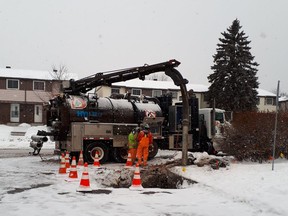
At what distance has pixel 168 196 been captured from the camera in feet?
28.7

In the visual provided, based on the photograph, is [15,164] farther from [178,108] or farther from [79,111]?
[178,108]

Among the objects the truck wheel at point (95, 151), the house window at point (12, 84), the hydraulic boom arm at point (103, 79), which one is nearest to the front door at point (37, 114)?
the house window at point (12, 84)

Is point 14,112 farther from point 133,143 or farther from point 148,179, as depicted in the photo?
point 148,179

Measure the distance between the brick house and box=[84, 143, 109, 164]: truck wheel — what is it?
81.7 feet

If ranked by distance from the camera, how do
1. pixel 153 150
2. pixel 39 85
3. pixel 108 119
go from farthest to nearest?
1. pixel 39 85
2. pixel 153 150
3. pixel 108 119

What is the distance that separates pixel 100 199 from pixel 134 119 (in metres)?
9.91

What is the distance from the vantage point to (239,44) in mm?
40781

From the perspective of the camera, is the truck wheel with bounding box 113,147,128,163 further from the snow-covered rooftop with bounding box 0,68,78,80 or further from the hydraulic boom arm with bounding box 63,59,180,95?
the snow-covered rooftop with bounding box 0,68,78,80

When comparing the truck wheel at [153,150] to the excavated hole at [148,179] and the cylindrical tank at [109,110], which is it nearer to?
the cylindrical tank at [109,110]

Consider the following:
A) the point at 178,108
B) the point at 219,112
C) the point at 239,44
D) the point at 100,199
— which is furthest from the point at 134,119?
the point at 239,44

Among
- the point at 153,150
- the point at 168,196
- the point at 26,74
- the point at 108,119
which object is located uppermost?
the point at 26,74

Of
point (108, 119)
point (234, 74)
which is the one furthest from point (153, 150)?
point (234, 74)

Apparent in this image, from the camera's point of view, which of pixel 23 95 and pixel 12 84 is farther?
pixel 23 95

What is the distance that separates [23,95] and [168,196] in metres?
35.4
